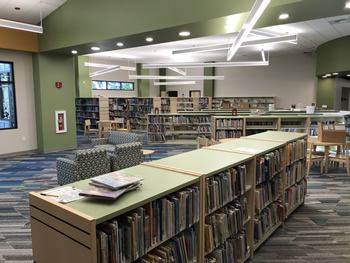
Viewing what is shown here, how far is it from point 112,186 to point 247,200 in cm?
178

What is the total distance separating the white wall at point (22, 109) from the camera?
8336 millimetres

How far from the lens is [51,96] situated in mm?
8812

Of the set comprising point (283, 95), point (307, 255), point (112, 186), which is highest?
point (283, 95)

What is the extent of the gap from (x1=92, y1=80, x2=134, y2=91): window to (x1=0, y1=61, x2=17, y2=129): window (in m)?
8.04

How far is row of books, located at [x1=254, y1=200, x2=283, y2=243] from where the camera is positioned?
315 centimetres

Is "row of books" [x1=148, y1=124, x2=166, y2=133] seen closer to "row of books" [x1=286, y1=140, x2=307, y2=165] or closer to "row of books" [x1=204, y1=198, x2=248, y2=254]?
"row of books" [x1=286, y1=140, x2=307, y2=165]

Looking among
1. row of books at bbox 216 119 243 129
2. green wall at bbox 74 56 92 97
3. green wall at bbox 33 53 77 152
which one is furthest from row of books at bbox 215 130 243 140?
green wall at bbox 74 56 92 97

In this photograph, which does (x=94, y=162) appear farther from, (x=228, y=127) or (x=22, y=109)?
(x=22, y=109)

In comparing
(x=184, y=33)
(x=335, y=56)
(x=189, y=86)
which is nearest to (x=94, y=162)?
(x=184, y=33)

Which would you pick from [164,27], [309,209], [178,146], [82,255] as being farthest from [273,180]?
[178,146]

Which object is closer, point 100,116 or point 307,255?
point 307,255

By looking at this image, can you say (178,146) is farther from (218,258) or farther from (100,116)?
(218,258)

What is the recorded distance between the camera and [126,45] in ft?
24.3

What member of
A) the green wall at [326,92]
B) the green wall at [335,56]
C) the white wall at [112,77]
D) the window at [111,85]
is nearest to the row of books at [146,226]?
the green wall at [335,56]
